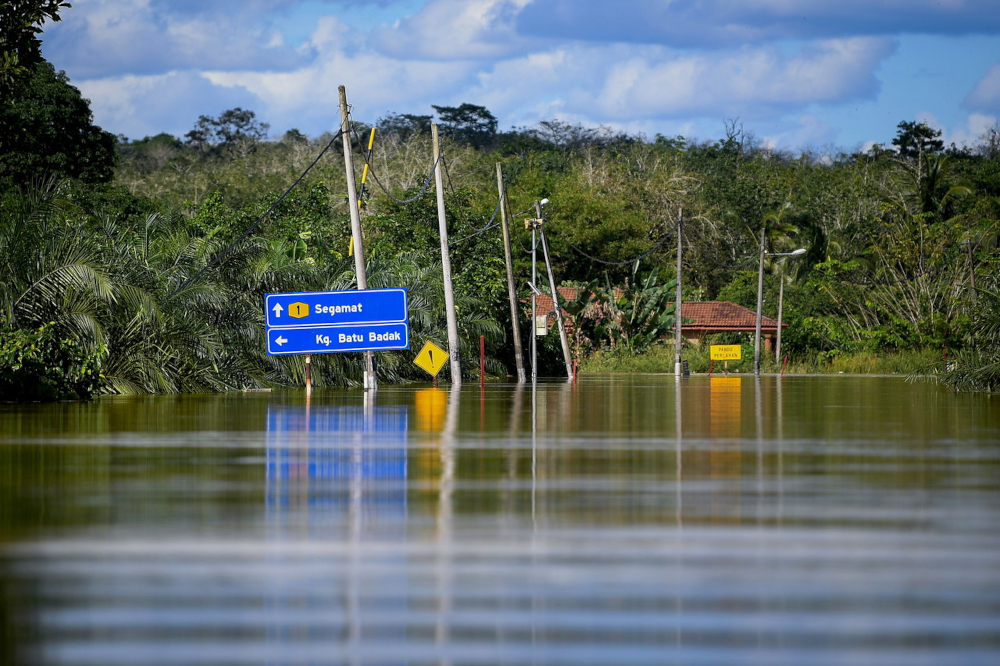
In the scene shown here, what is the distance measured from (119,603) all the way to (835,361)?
72.0 meters

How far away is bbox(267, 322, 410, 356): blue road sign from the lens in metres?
33.0

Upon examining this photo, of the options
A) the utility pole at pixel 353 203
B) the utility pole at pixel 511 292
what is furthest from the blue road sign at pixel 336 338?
the utility pole at pixel 511 292

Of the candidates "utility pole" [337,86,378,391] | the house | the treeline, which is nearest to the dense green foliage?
the treeline

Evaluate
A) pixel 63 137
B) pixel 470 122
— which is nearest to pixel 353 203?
pixel 63 137

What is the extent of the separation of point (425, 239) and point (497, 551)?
54.2 m

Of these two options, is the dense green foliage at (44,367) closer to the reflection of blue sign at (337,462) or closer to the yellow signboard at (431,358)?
the reflection of blue sign at (337,462)

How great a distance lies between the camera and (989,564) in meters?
7.59

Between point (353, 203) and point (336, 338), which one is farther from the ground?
point (353, 203)

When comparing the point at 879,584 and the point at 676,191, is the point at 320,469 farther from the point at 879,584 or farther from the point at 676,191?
the point at 676,191

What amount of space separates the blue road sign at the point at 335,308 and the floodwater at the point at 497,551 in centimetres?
1624

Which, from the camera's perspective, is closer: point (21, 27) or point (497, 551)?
point (497, 551)

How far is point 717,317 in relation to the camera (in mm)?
86250

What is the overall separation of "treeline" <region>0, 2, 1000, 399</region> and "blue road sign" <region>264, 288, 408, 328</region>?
8.59ft

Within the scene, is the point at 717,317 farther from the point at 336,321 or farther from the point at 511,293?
the point at 336,321
